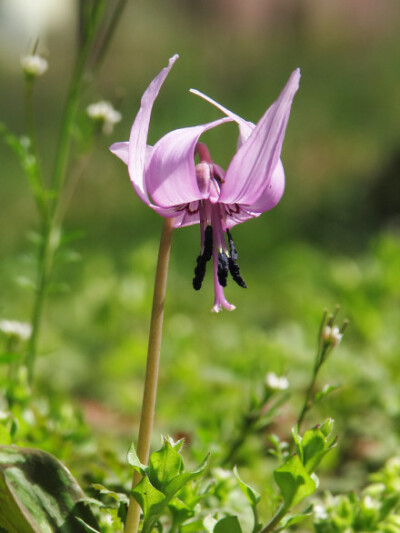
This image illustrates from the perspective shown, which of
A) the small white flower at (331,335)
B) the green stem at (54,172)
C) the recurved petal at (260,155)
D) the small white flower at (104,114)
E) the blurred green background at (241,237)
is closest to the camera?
the recurved petal at (260,155)

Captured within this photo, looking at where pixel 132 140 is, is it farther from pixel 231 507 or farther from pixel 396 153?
pixel 396 153

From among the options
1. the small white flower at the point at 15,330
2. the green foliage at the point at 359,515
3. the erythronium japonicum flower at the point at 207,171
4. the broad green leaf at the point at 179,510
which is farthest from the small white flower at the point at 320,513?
the small white flower at the point at 15,330

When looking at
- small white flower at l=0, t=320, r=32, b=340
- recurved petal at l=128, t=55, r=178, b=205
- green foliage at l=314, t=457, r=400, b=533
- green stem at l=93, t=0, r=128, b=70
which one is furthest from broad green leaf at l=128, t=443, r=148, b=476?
green stem at l=93, t=0, r=128, b=70

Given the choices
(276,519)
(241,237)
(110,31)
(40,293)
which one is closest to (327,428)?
(276,519)

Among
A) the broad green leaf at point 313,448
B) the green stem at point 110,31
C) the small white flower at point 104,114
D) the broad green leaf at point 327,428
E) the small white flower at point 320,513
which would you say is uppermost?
the green stem at point 110,31

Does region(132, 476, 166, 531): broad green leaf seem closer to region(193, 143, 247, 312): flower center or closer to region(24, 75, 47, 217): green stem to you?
region(193, 143, 247, 312): flower center

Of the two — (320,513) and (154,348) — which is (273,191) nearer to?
(154,348)

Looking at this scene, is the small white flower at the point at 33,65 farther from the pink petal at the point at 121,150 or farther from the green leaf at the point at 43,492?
the green leaf at the point at 43,492

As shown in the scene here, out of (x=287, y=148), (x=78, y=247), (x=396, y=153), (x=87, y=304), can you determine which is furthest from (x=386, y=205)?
(x=87, y=304)
